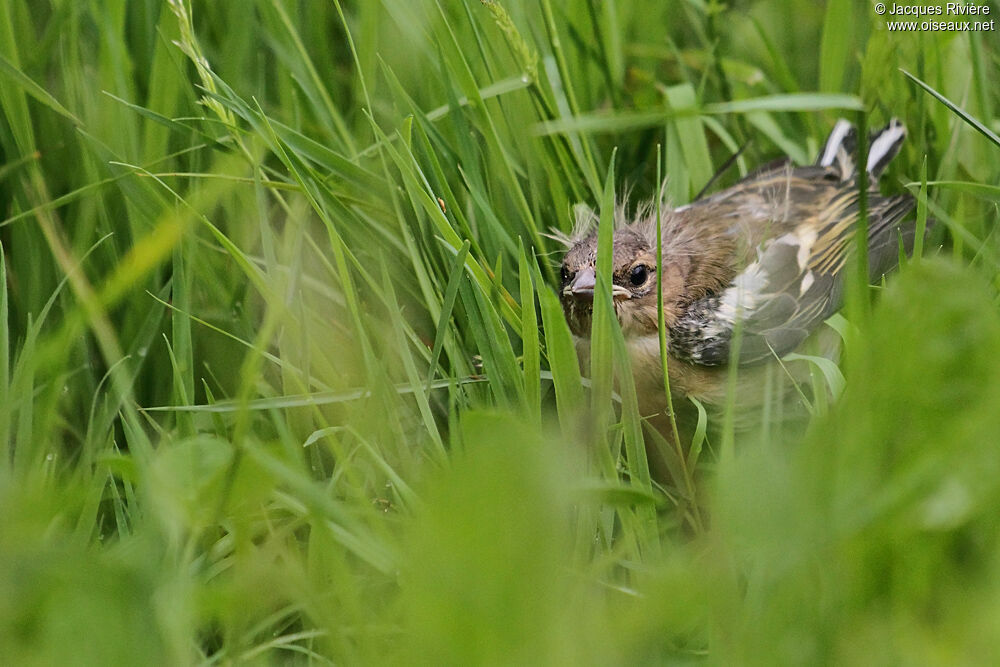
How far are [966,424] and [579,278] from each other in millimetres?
1764

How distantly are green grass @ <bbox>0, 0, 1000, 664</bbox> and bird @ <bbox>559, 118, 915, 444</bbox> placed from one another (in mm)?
141

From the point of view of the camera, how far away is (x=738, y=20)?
4.82 meters

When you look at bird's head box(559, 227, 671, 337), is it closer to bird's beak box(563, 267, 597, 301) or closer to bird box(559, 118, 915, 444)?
bird box(559, 118, 915, 444)

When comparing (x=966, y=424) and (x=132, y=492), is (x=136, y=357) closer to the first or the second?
(x=132, y=492)

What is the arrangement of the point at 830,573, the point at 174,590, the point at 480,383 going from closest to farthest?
the point at 830,573 < the point at 174,590 < the point at 480,383

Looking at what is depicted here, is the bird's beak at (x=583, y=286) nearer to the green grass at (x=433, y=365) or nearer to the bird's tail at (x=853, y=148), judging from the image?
the green grass at (x=433, y=365)

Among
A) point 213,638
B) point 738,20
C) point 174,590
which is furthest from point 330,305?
point 738,20

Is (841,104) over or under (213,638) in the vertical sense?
over

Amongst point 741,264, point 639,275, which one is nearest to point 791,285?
point 741,264

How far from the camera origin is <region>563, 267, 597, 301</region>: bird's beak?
328 centimetres

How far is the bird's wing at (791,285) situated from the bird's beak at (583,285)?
0.37 meters

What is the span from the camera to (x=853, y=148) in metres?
4.18

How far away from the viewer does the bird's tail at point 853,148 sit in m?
3.91

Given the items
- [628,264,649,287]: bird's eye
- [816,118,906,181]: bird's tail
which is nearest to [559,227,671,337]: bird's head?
[628,264,649,287]: bird's eye
